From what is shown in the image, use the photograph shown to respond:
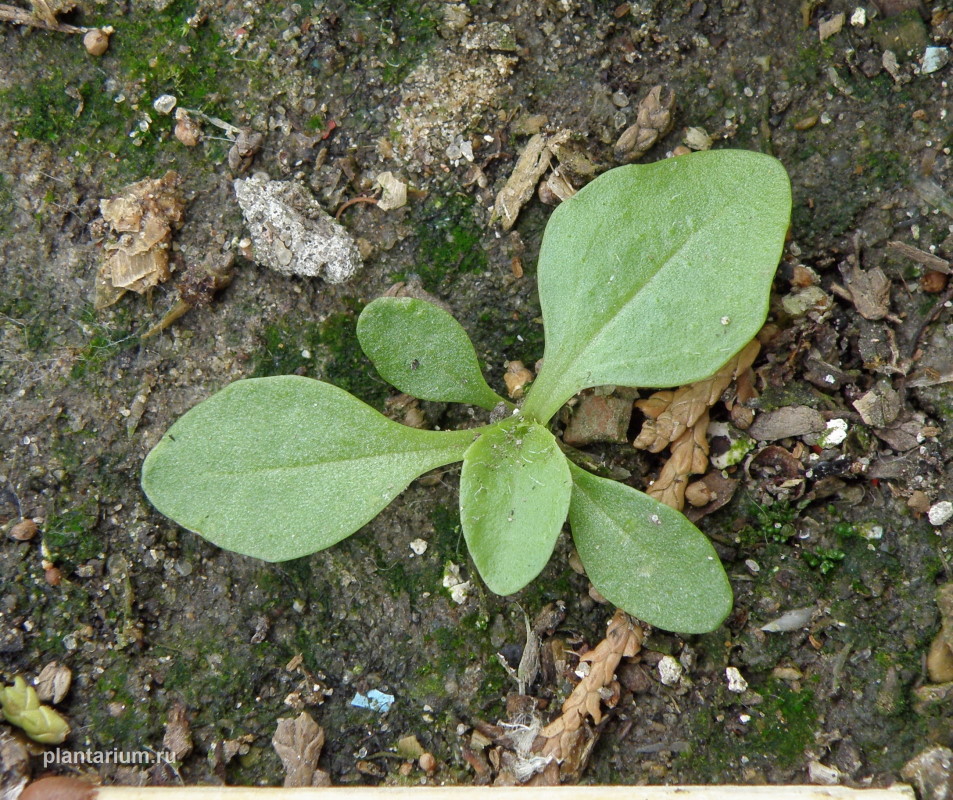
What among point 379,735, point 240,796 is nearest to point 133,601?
point 240,796

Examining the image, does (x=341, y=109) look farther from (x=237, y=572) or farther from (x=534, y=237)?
(x=237, y=572)

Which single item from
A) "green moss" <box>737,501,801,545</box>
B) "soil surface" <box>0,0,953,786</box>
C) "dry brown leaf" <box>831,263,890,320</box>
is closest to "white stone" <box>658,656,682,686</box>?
"soil surface" <box>0,0,953,786</box>

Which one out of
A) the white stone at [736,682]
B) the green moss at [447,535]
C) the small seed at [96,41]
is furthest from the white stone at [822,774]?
the small seed at [96,41]

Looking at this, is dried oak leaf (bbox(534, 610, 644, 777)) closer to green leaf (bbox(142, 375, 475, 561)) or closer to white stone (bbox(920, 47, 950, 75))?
green leaf (bbox(142, 375, 475, 561))

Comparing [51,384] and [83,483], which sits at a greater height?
[51,384]

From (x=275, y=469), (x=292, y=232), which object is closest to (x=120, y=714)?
(x=275, y=469)
